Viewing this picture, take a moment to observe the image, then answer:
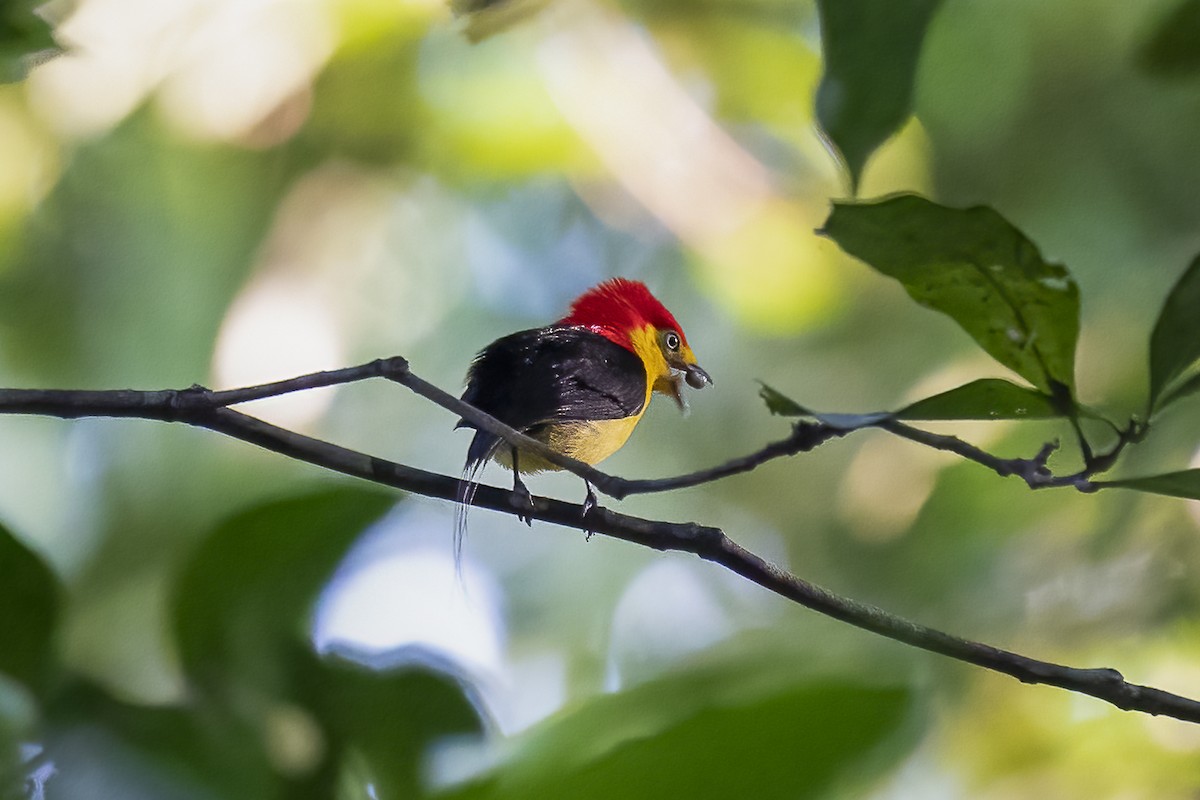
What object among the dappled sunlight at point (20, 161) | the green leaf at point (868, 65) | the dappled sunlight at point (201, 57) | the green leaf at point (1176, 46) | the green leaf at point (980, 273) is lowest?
the green leaf at point (980, 273)

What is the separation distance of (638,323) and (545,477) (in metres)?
0.15

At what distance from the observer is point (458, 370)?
87 centimetres

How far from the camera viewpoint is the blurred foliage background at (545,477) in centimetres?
77

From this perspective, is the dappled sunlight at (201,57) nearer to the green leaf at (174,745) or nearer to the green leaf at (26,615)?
the green leaf at (26,615)

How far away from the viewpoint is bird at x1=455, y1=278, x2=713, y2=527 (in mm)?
698

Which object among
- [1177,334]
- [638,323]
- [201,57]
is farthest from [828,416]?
[201,57]

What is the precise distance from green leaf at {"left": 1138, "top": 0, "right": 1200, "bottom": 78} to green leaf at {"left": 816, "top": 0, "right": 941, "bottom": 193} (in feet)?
1.21

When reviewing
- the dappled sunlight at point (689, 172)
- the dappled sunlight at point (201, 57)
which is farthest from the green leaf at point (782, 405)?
the dappled sunlight at point (201, 57)

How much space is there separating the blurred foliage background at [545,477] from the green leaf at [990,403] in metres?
0.40

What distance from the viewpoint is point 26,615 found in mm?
745

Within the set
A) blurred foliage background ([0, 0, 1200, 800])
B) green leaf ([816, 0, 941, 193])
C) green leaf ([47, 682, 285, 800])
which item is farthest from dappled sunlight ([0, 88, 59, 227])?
green leaf ([816, 0, 941, 193])

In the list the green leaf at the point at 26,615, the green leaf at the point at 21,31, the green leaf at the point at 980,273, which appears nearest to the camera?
the green leaf at the point at 980,273

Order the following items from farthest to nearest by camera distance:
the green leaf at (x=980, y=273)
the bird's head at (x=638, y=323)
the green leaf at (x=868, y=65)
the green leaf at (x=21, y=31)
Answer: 1. the bird's head at (x=638, y=323)
2. the green leaf at (x=21, y=31)
3. the green leaf at (x=868, y=65)
4. the green leaf at (x=980, y=273)

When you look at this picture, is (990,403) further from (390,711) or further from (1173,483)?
(390,711)
